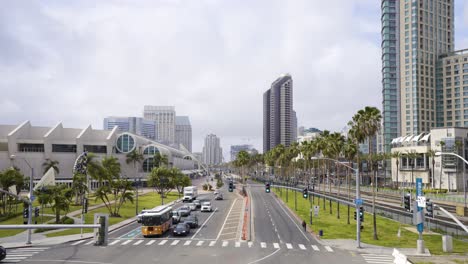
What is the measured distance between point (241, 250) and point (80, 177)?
150 feet

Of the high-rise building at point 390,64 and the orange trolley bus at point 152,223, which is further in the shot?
the high-rise building at point 390,64

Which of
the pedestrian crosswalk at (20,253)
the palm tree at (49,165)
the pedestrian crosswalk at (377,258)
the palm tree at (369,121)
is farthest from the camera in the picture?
the palm tree at (49,165)

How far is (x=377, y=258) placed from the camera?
4012cm

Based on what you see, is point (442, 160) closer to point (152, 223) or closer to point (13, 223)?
point (152, 223)

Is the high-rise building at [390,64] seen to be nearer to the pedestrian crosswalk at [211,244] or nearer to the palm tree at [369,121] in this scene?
the palm tree at [369,121]

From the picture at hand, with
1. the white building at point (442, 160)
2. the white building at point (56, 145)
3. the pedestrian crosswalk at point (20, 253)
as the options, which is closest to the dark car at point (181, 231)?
the pedestrian crosswalk at point (20, 253)

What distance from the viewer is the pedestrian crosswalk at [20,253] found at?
3669 centimetres

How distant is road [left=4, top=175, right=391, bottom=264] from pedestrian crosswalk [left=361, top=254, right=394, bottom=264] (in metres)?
0.66

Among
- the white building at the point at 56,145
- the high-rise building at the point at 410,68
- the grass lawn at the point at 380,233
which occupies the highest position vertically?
the high-rise building at the point at 410,68

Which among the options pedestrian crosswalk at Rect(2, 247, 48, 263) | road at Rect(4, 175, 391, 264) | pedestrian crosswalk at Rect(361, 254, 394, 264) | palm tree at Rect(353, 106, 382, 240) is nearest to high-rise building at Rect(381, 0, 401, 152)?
palm tree at Rect(353, 106, 382, 240)

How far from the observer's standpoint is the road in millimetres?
37125

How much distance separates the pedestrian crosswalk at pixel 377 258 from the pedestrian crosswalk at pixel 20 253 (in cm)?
3168

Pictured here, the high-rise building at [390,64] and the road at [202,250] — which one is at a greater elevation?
the high-rise building at [390,64]

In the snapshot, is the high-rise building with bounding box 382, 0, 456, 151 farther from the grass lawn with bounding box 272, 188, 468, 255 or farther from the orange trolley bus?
the orange trolley bus
